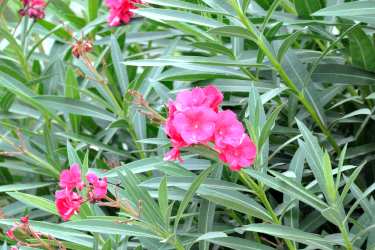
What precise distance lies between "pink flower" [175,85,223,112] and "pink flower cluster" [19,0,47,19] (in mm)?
1071

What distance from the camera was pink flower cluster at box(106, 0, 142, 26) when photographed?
80.2 inches

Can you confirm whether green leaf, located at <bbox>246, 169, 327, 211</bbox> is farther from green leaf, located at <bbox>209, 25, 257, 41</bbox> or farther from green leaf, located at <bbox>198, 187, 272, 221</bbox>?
green leaf, located at <bbox>209, 25, 257, 41</bbox>

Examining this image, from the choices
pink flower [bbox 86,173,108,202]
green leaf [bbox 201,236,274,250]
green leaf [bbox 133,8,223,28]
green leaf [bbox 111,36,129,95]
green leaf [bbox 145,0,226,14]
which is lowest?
green leaf [bbox 201,236,274,250]

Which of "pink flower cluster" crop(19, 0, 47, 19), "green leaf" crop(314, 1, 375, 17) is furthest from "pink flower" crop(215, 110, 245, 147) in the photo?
"pink flower cluster" crop(19, 0, 47, 19)

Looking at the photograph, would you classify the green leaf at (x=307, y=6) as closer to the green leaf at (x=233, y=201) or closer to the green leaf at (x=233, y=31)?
the green leaf at (x=233, y=31)

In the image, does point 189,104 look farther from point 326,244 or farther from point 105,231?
point 326,244

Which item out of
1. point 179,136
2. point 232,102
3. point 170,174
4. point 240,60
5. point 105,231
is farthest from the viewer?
point 232,102

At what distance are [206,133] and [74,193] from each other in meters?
0.33

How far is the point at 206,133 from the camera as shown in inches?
47.2

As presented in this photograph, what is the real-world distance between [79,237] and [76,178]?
0.25 metres

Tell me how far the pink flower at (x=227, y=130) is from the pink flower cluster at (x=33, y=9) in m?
1.13

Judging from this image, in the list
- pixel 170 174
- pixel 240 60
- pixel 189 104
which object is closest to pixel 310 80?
pixel 240 60

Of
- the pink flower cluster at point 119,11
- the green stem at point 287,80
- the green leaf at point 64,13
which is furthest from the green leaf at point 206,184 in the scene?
the green leaf at point 64,13

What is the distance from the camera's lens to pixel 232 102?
188 cm
